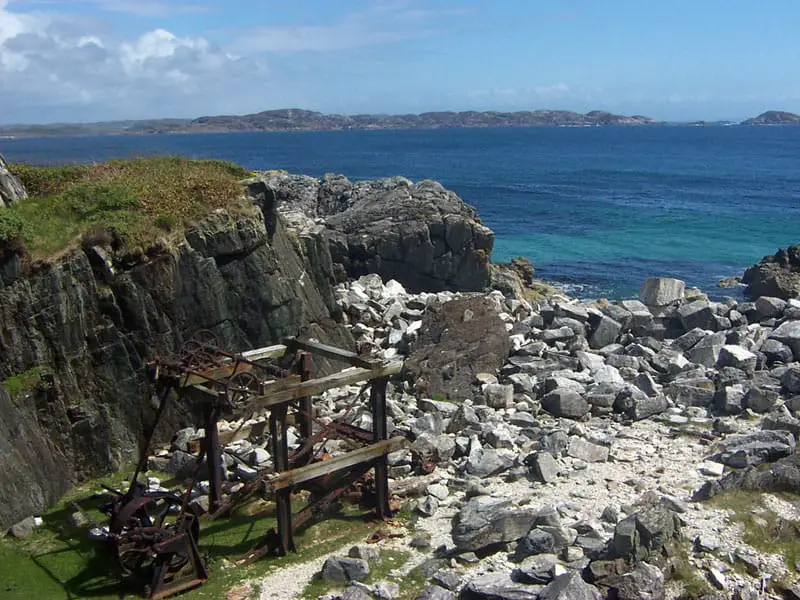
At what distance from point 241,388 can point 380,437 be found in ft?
8.64

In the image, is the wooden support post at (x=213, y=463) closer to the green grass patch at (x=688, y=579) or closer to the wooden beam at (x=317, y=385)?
the wooden beam at (x=317, y=385)

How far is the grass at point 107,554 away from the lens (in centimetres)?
1227

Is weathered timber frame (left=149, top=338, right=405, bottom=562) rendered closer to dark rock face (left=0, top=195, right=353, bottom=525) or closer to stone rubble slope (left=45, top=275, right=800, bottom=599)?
stone rubble slope (left=45, top=275, right=800, bottom=599)

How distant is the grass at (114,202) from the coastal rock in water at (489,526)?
932cm

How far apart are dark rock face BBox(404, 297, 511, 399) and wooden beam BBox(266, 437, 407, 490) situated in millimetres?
6574

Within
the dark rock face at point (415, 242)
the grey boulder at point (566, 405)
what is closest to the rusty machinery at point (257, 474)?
the grey boulder at point (566, 405)

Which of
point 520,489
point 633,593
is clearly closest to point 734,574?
point 633,593

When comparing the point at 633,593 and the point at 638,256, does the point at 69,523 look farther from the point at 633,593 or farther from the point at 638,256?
the point at 638,256

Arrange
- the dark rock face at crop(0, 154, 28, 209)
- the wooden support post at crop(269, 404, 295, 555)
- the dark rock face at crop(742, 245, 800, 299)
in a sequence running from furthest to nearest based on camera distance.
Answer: the dark rock face at crop(742, 245, 800, 299), the dark rock face at crop(0, 154, 28, 209), the wooden support post at crop(269, 404, 295, 555)

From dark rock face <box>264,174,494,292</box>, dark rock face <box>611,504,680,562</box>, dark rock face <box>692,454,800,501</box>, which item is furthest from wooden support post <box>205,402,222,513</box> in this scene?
dark rock face <box>264,174,494,292</box>

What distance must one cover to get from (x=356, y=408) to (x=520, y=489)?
5101 millimetres

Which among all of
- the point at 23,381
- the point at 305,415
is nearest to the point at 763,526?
the point at 305,415

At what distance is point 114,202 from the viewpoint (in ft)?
63.0

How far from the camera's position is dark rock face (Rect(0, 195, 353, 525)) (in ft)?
50.6
